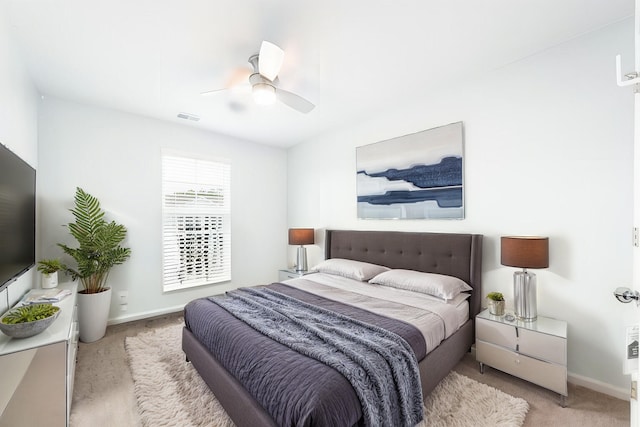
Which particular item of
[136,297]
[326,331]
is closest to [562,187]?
[326,331]

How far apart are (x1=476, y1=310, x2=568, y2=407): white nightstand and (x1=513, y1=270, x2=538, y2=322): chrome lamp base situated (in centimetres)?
6

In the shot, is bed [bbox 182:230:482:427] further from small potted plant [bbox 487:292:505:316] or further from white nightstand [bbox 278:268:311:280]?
white nightstand [bbox 278:268:311:280]

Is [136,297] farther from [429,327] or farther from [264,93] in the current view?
[429,327]

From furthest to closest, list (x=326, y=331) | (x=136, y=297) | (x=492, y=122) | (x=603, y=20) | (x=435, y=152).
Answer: (x=136, y=297) → (x=435, y=152) → (x=492, y=122) → (x=603, y=20) → (x=326, y=331)

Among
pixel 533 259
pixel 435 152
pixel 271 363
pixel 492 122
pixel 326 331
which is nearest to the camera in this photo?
pixel 271 363

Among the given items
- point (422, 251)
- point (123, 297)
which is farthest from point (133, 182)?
point (422, 251)

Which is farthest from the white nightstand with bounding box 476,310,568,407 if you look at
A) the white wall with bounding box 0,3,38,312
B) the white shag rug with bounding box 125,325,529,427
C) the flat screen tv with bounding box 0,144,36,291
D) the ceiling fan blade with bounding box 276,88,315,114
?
the white wall with bounding box 0,3,38,312

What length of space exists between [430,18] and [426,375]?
2.44 meters

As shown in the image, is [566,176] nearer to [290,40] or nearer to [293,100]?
[293,100]

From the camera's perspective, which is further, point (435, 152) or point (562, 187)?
point (435, 152)

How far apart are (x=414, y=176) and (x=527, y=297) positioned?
1545 millimetres

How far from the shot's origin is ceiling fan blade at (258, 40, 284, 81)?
5.96 feet

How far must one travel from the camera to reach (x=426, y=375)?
1829 millimetres

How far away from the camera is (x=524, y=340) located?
2033 millimetres
